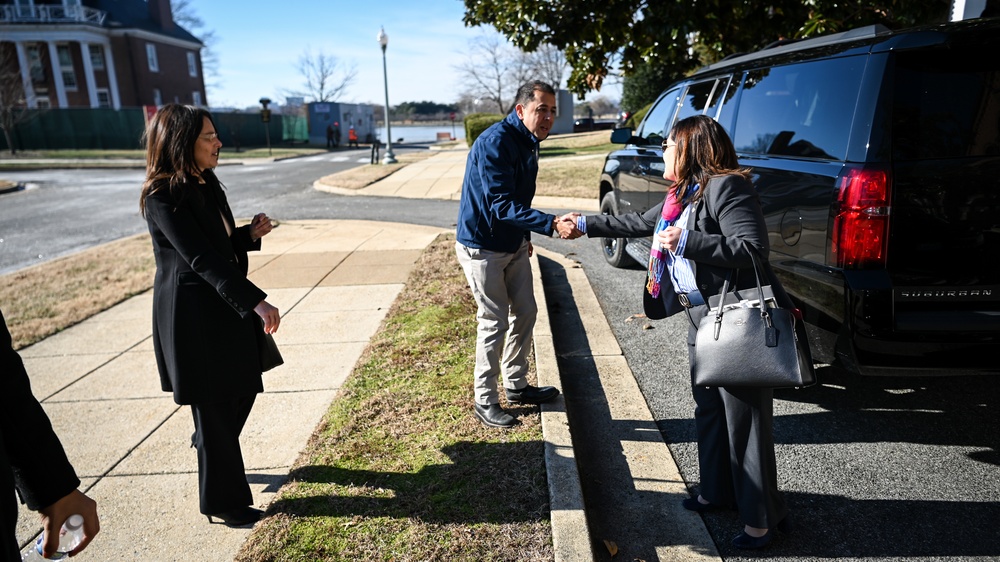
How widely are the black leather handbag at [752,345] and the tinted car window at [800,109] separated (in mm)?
1313

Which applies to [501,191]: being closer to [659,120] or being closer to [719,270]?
[719,270]

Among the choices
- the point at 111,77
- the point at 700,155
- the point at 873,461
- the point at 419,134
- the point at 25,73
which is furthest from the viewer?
the point at 419,134

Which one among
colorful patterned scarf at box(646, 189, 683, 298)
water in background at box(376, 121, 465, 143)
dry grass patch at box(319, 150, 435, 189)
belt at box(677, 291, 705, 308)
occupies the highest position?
colorful patterned scarf at box(646, 189, 683, 298)

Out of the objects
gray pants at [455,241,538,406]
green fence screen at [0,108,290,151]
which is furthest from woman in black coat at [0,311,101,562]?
green fence screen at [0,108,290,151]

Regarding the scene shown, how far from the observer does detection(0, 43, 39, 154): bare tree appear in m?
41.3

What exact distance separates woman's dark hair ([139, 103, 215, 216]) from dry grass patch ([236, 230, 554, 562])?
4.84ft

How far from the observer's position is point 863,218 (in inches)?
130

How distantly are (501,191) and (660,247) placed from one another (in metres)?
0.95

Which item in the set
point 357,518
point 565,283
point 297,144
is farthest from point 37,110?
point 357,518

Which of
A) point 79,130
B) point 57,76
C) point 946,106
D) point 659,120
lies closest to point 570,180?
point 659,120

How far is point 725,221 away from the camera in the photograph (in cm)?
272

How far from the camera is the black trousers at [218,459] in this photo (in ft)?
9.95

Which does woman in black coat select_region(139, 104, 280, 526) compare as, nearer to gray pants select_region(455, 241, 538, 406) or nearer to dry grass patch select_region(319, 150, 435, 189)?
gray pants select_region(455, 241, 538, 406)

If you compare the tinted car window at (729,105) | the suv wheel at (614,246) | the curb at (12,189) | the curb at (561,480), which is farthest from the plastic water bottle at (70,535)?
the curb at (12,189)
